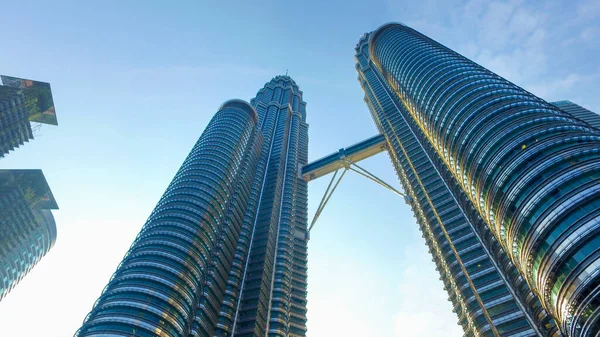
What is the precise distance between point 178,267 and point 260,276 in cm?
2715

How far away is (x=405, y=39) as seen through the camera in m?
133

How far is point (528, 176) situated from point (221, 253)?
59.2 m

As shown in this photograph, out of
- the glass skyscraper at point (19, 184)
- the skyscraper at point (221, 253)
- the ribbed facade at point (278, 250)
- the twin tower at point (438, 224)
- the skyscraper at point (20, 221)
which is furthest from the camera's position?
the skyscraper at point (20, 221)

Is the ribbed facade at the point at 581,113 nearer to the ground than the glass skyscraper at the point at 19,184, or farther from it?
farther from it

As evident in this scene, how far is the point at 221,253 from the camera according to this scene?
→ 89188mm

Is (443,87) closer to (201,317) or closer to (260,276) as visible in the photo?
(260,276)

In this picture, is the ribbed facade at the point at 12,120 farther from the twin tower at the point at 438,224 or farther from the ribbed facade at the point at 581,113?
the ribbed facade at the point at 581,113

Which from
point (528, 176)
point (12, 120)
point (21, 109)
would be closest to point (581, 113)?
point (528, 176)

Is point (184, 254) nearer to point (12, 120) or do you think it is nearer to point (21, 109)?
point (12, 120)

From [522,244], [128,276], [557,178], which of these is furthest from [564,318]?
[128,276]

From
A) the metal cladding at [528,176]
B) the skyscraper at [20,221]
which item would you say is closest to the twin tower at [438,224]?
the metal cladding at [528,176]

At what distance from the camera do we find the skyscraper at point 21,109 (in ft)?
356

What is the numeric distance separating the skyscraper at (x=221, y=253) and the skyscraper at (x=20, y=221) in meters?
61.3

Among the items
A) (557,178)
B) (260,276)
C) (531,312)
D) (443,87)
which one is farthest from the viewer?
(260,276)
